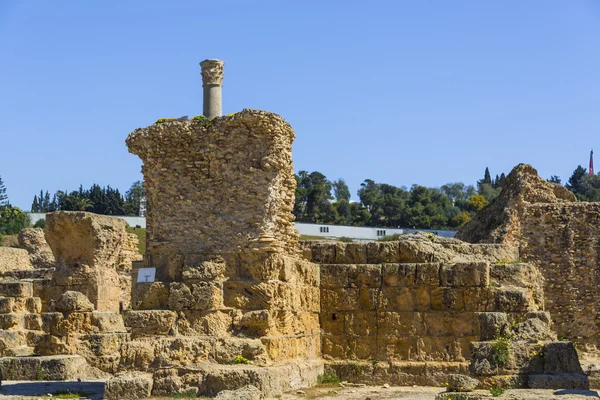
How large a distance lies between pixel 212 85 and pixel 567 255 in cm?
1375

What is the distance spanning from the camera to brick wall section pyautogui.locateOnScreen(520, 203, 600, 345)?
83.6 feet

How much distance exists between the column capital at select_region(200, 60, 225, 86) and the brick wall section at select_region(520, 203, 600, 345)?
12496mm

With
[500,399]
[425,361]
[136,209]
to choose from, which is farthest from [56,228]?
[136,209]

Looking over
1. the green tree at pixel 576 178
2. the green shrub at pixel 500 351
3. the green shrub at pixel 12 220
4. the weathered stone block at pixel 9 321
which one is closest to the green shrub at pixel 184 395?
the green shrub at pixel 500 351

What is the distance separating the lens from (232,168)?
1378cm

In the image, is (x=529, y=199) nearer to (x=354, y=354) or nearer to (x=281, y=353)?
(x=354, y=354)

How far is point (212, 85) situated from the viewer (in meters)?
16.0

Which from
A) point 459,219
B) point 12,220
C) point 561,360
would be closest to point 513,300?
point 561,360

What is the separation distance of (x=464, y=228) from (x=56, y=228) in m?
14.3

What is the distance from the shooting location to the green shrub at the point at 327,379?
1453cm

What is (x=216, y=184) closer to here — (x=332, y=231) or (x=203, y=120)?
(x=203, y=120)

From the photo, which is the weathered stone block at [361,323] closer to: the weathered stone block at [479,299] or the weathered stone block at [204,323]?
the weathered stone block at [479,299]

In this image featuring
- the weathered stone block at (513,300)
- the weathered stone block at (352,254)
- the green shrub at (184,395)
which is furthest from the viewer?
the weathered stone block at (352,254)

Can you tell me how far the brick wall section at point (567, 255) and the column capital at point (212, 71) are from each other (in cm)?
1250
